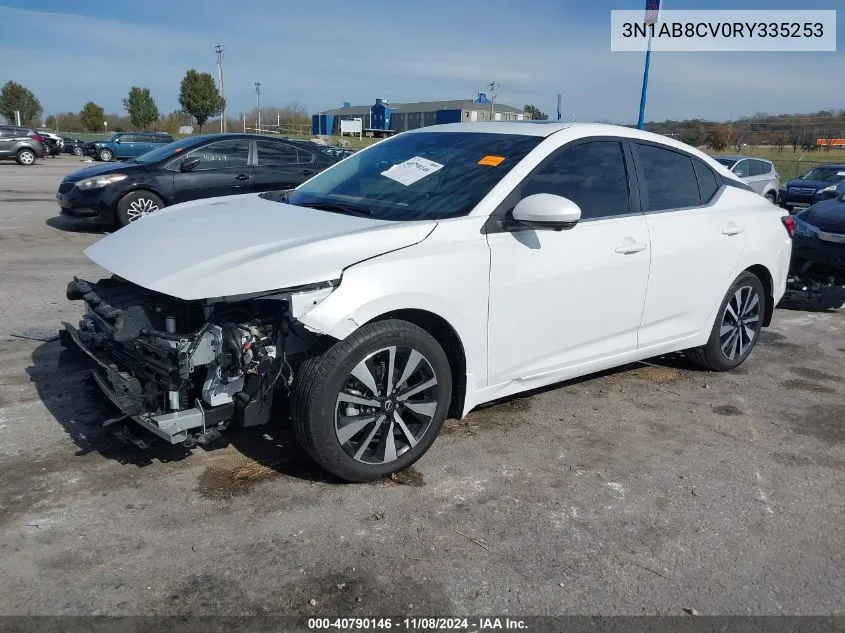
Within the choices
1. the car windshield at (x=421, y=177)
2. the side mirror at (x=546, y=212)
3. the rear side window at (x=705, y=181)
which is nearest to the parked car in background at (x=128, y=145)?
the car windshield at (x=421, y=177)

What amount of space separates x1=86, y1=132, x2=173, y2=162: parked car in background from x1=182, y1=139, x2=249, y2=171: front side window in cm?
2381

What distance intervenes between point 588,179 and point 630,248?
494mm

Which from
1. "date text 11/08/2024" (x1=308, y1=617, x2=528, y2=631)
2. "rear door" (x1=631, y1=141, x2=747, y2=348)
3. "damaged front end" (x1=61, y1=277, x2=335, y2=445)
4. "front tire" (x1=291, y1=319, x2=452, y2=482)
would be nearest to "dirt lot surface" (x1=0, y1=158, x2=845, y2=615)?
"date text 11/08/2024" (x1=308, y1=617, x2=528, y2=631)

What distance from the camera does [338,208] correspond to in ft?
13.7

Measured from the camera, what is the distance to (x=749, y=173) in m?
20.7

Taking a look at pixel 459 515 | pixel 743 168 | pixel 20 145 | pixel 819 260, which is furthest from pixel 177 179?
pixel 20 145

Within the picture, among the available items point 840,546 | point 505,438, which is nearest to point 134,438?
point 505,438

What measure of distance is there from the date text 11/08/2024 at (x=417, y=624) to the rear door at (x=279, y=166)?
29.1 feet

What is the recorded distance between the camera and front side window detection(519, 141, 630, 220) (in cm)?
411

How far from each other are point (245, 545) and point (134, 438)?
85 centimetres

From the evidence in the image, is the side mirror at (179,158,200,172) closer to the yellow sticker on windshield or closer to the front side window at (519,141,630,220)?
the yellow sticker on windshield

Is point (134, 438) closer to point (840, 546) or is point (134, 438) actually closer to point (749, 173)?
point (840, 546)

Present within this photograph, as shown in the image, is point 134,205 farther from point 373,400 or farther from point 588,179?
point 373,400

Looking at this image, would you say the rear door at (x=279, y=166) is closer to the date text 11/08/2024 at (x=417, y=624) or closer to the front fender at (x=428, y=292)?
the front fender at (x=428, y=292)
